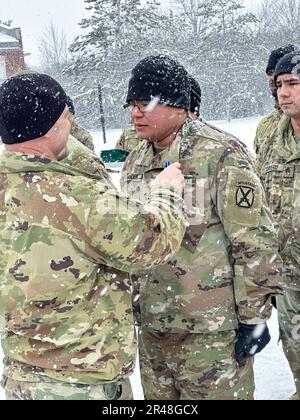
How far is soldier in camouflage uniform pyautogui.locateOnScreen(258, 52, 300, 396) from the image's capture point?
3092 mm

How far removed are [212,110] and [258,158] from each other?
113ft

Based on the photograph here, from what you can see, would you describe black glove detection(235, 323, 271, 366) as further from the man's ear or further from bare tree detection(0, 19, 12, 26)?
bare tree detection(0, 19, 12, 26)

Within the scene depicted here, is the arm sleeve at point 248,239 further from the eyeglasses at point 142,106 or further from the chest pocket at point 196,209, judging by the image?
the eyeglasses at point 142,106

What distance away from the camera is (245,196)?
2271mm

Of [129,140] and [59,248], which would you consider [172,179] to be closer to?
[59,248]

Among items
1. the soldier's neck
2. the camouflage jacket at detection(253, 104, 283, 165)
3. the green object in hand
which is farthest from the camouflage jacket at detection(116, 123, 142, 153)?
the soldier's neck

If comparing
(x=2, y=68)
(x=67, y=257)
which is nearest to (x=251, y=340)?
(x=67, y=257)

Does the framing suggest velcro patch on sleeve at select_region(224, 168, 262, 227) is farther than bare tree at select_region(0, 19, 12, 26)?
No

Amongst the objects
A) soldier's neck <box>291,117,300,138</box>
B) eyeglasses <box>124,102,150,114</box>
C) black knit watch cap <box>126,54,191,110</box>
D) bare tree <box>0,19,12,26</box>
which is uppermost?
black knit watch cap <box>126,54,191,110</box>

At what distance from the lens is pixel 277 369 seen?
151 inches

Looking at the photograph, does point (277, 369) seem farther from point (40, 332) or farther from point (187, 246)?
point (40, 332)

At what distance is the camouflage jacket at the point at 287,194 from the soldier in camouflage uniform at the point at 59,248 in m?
1.43

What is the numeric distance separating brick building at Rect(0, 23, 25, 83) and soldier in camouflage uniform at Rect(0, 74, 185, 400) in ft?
125

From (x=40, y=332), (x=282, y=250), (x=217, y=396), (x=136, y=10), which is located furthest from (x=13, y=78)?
(x=136, y=10)
